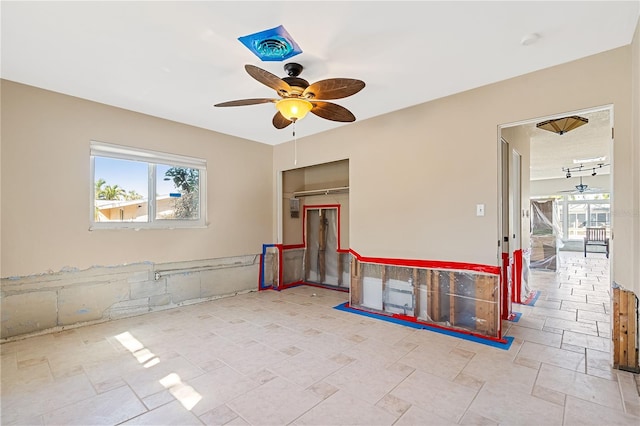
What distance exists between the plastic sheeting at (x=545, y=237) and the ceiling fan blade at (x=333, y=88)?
20.6 feet

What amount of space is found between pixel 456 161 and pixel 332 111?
155cm

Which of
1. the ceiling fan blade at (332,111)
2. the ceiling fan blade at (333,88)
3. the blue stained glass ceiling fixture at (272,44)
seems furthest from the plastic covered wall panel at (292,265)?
the blue stained glass ceiling fixture at (272,44)

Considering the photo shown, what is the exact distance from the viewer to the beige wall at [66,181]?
3100 millimetres

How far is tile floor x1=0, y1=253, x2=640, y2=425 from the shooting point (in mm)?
1912

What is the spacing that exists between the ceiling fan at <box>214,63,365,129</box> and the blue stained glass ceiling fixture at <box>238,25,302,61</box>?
189 millimetres

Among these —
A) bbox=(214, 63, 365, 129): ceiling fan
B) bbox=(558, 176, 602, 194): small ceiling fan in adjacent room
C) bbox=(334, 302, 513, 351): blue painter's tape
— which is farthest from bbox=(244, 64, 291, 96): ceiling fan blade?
bbox=(558, 176, 602, 194): small ceiling fan in adjacent room

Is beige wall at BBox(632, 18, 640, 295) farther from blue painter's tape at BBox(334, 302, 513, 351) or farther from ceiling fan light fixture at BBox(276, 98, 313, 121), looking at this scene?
ceiling fan light fixture at BBox(276, 98, 313, 121)

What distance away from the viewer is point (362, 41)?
7.92 feet

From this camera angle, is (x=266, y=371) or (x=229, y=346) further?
(x=229, y=346)

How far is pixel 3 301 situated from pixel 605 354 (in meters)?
5.80

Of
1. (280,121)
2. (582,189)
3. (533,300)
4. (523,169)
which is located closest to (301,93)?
(280,121)

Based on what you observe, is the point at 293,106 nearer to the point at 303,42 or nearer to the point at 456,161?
the point at 303,42

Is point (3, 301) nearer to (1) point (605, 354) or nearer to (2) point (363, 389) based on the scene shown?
(2) point (363, 389)

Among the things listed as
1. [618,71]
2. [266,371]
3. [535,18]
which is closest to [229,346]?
[266,371]
